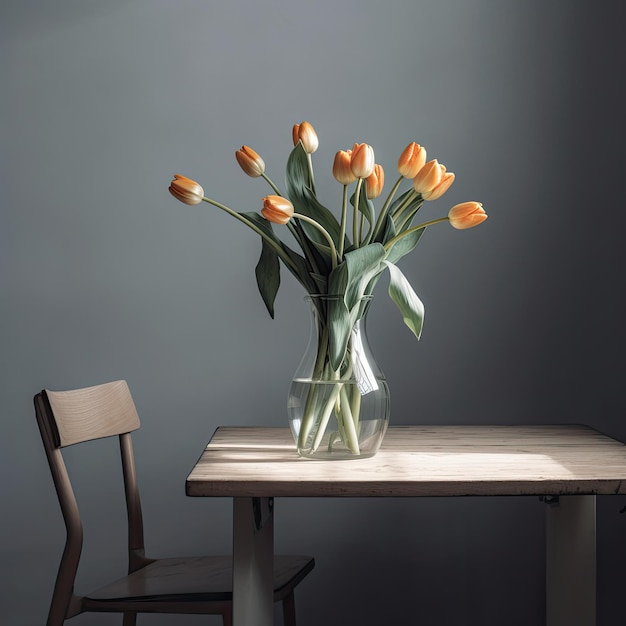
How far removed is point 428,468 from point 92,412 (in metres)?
0.78

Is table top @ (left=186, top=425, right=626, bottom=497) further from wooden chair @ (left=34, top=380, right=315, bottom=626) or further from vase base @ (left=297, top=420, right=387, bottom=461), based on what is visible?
wooden chair @ (left=34, top=380, right=315, bottom=626)

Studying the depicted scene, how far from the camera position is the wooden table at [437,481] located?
1111mm

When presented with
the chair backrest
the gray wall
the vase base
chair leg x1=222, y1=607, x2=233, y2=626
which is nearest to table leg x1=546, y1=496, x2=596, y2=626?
the vase base

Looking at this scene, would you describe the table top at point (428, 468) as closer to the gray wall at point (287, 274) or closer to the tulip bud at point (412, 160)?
the tulip bud at point (412, 160)

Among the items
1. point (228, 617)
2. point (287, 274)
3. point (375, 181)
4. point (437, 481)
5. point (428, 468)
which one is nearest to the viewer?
point (437, 481)

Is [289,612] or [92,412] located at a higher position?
[92,412]

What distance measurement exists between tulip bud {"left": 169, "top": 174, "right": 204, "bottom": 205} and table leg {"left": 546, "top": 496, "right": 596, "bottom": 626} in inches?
31.1

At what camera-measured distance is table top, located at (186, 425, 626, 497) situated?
111 cm

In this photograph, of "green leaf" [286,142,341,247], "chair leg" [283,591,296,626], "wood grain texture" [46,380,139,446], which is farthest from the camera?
"chair leg" [283,591,296,626]

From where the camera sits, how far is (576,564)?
1.29 m

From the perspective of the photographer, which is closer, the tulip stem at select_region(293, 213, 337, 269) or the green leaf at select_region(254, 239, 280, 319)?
the tulip stem at select_region(293, 213, 337, 269)

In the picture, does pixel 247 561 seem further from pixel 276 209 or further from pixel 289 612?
pixel 289 612

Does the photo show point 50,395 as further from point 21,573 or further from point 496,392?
point 496,392

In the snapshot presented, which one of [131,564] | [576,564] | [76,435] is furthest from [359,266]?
[131,564]
